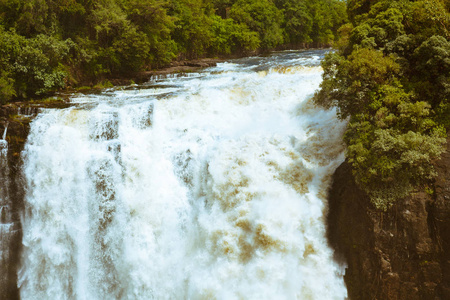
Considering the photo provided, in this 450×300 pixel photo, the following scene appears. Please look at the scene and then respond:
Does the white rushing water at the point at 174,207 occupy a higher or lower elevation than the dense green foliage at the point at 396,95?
lower

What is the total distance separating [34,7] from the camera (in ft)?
46.7

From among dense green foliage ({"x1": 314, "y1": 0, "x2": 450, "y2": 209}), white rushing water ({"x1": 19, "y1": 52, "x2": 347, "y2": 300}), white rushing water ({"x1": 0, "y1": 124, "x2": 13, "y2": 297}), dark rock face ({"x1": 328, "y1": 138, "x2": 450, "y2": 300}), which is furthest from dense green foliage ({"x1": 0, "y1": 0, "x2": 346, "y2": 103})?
dark rock face ({"x1": 328, "y1": 138, "x2": 450, "y2": 300})

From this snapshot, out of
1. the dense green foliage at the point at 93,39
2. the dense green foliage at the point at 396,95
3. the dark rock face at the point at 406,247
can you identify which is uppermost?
the dense green foliage at the point at 93,39

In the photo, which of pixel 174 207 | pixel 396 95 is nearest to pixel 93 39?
pixel 174 207

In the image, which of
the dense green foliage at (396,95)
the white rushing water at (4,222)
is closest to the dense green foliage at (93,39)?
the white rushing water at (4,222)

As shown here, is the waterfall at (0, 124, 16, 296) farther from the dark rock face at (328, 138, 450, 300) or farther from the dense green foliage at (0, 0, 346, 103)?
the dark rock face at (328, 138, 450, 300)

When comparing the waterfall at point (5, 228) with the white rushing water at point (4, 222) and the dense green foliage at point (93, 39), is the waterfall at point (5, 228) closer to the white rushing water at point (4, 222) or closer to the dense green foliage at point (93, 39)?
the white rushing water at point (4, 222)

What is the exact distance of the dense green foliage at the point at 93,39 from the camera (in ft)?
42.5

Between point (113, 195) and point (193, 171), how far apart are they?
104 inches

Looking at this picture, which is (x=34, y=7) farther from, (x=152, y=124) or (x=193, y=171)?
(x=193, y=171)

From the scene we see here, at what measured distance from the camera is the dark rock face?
20.0 feet

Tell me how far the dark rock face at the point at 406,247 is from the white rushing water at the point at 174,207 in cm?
88

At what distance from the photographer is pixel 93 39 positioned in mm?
18125

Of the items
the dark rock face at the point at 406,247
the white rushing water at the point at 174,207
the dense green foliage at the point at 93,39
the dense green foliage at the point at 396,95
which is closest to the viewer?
the dark rock face at the point at 406,247
